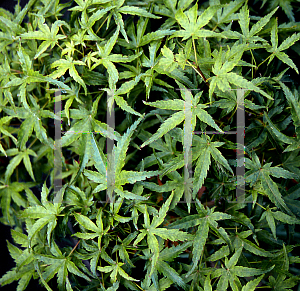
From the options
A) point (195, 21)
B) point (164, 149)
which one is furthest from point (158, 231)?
point (195, 21)

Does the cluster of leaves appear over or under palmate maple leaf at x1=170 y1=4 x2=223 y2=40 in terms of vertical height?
under

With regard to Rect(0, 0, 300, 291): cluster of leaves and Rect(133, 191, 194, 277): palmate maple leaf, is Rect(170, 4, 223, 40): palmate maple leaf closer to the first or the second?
Rect(0, 0, 300, 291): cluster of leaves

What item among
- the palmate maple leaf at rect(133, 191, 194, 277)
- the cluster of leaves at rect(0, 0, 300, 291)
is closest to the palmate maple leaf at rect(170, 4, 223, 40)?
the cluster of leaves at rect(0, 0, 300, 291)

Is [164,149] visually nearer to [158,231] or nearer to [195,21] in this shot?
[158,231]

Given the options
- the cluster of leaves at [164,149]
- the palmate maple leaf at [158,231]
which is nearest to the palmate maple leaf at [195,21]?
the cluster of leaves at [164,149]

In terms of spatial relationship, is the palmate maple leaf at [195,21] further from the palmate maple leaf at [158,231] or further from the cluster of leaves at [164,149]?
the palmate maple leaf at [158,231]

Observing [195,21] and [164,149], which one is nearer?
[195,21]

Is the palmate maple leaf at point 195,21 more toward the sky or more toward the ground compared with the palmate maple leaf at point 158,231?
more toward the sky

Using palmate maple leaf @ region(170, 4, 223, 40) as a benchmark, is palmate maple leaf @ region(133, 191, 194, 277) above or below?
below

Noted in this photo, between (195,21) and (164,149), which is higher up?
(195,21)

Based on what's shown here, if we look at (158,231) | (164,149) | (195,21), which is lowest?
(158,231)

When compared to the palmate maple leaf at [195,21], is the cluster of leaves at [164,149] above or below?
below

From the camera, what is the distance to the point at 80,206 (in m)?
0.92

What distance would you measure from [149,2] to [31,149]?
0.75 m
